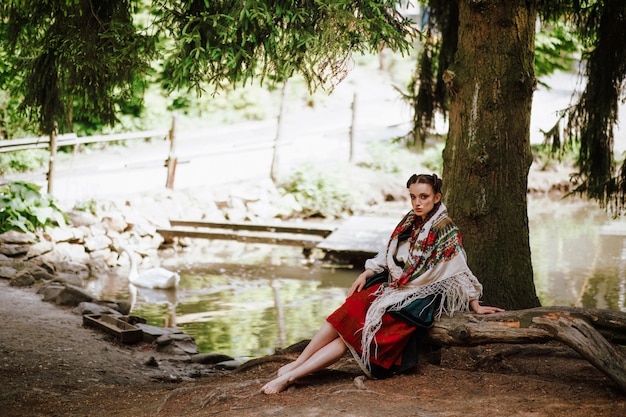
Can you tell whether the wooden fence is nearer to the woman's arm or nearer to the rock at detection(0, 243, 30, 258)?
the rock at detection(0, 243, 30, 258)

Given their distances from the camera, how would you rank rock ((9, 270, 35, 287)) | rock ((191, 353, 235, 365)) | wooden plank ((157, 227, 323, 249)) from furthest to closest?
1. wooden plank ((157, 227, 323, 249))
2. rock ((9, 270, 35, 287))
3. rock ((191, 353, 235, 365))

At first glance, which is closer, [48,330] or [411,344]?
[411,344]

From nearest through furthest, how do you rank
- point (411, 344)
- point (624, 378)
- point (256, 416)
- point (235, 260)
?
1. point (624, 378)
2. point (256, 416)
3. point (411, 344)
4. point (235, 260)

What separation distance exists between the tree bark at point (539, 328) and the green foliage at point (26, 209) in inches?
320

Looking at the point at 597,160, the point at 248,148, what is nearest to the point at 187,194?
the point at 248,148

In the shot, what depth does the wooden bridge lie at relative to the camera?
1189 centimetres

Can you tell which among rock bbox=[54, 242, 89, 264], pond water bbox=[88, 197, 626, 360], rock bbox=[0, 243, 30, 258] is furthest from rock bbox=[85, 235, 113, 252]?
rock bbox=[0, 243, 30, 258]

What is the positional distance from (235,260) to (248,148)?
4.26m

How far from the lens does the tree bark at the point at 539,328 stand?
414 centimetres

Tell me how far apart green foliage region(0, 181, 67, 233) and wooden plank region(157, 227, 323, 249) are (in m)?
1.99

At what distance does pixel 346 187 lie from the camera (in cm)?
1619

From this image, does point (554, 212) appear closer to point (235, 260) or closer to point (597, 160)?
point (235, 260)

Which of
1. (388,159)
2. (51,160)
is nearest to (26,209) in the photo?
(51,160)

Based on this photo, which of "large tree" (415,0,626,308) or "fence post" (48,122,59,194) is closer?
"large tree" (415,0,626,308)
